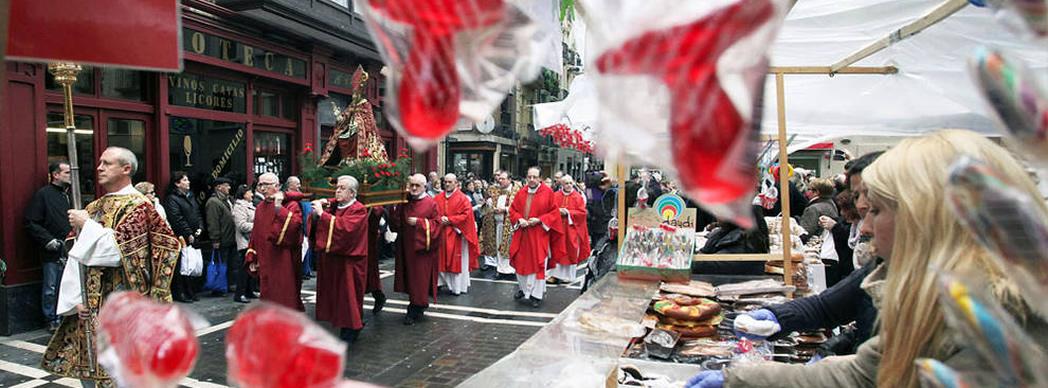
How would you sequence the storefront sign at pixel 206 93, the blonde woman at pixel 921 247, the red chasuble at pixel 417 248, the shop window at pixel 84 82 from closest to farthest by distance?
the blonde woman at pixel 921 247 < the shop window at pixel 84 82 < the red chasuble at pixel 417 248 < the storefront sign at pixel 206 93

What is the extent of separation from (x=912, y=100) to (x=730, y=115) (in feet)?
15.1

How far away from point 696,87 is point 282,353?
62 centimetres

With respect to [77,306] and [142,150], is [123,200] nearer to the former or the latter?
[77,306]

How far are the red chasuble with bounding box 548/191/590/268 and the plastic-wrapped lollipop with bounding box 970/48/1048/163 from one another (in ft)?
29.0

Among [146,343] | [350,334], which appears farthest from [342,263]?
[146,343]

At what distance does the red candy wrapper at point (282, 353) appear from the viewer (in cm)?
78

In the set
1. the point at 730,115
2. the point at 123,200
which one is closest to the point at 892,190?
the point at 730,115

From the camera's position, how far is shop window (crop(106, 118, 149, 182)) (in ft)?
24.5

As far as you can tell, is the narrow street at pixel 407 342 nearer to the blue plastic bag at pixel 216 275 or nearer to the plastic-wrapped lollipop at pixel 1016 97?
the blue plastic bag at pixel 216 275

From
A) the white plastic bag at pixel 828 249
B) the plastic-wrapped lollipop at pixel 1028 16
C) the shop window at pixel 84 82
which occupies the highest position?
the shop window at pixel 84 82

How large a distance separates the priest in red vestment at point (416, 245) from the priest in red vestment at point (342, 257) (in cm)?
98

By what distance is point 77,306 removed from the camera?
137 inches

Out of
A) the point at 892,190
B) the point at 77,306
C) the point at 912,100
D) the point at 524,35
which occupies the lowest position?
the point at 77,306

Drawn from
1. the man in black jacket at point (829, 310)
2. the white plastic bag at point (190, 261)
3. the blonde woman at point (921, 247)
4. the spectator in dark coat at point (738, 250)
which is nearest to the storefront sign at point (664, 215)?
the spectator in dark coat at point (738, 250)
